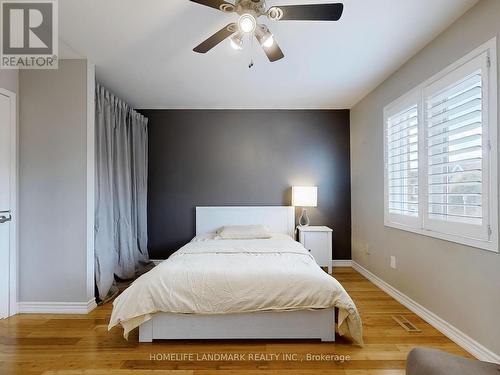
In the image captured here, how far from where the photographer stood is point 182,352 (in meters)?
2.14

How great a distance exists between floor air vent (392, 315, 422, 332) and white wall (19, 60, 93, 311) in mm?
2968

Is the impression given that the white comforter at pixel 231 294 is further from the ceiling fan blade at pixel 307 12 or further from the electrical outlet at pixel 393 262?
the ceiling fan blade at pixel 307 12

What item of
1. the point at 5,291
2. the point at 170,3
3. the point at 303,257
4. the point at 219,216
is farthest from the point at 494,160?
the point at 5,291

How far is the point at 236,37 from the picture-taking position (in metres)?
1.98

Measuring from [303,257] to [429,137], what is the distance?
61.9 inches

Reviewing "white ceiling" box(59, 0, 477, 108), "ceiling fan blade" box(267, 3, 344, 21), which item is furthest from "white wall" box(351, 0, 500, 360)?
"ceiling fan blade" box(267, 3, 344, 21)

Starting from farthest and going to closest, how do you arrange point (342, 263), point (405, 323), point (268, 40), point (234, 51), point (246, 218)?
1. point (342, 263)
2. point (246, 218)
3. point (234, 51)
4. point (405, 323)
5. point (268, 40)

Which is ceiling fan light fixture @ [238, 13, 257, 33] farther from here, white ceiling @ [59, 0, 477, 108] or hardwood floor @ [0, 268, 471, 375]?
hardwood floor @ [0, 268, 471, 375]

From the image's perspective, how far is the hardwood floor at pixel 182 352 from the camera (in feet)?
6.41

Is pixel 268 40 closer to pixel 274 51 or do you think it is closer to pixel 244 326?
pixel 274 51

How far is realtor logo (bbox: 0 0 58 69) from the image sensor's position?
2107mm

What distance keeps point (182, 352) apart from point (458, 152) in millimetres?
2587

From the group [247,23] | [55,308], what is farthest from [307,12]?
[55,308]

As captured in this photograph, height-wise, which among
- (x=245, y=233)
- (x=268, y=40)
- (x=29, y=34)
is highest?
(x=29, y=34)
